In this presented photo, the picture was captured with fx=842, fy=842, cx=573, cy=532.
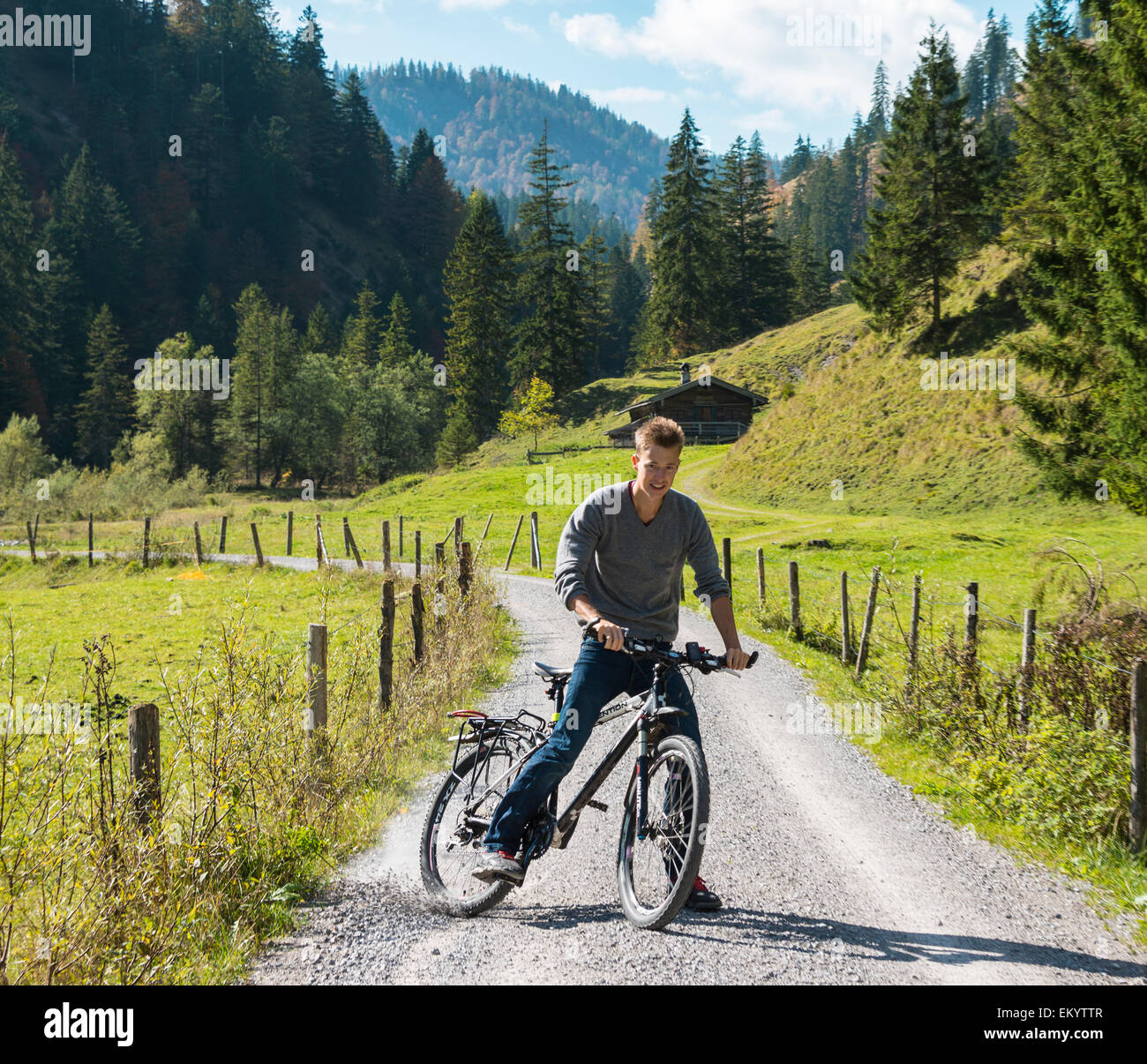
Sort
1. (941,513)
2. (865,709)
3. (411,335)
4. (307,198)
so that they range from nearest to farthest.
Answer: (865,709) → (941,513) → (411,335) → (307,198)

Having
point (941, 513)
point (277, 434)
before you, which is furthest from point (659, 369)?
point (941, 513)

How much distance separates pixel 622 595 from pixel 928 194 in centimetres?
5155

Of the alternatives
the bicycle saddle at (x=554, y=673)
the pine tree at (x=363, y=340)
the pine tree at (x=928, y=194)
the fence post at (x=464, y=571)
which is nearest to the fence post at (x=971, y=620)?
the bicycle saddle at (x=554, y=673)

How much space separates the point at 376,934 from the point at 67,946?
135 cm

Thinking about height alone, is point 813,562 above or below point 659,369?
below

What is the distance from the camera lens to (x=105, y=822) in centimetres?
424

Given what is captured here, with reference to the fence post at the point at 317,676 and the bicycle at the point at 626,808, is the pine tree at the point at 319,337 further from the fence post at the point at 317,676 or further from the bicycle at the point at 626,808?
the bicycle at the point at 626,808

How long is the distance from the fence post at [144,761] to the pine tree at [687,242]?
84.4 metres

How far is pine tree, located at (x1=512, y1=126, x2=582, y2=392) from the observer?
266ft

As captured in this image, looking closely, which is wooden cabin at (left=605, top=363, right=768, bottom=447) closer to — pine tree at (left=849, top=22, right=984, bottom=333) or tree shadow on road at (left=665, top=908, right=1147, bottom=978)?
pine tree at (left=849, top=22, right=984, bottom=333)

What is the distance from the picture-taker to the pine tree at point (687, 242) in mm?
83438

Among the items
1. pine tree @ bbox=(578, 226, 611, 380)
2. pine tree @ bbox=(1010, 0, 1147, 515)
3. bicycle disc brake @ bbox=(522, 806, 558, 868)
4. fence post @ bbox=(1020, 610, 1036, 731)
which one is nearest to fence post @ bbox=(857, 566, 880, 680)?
fence post @ bbox=(1020, 610, 1036, 731)

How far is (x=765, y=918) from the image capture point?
442 centimetres
